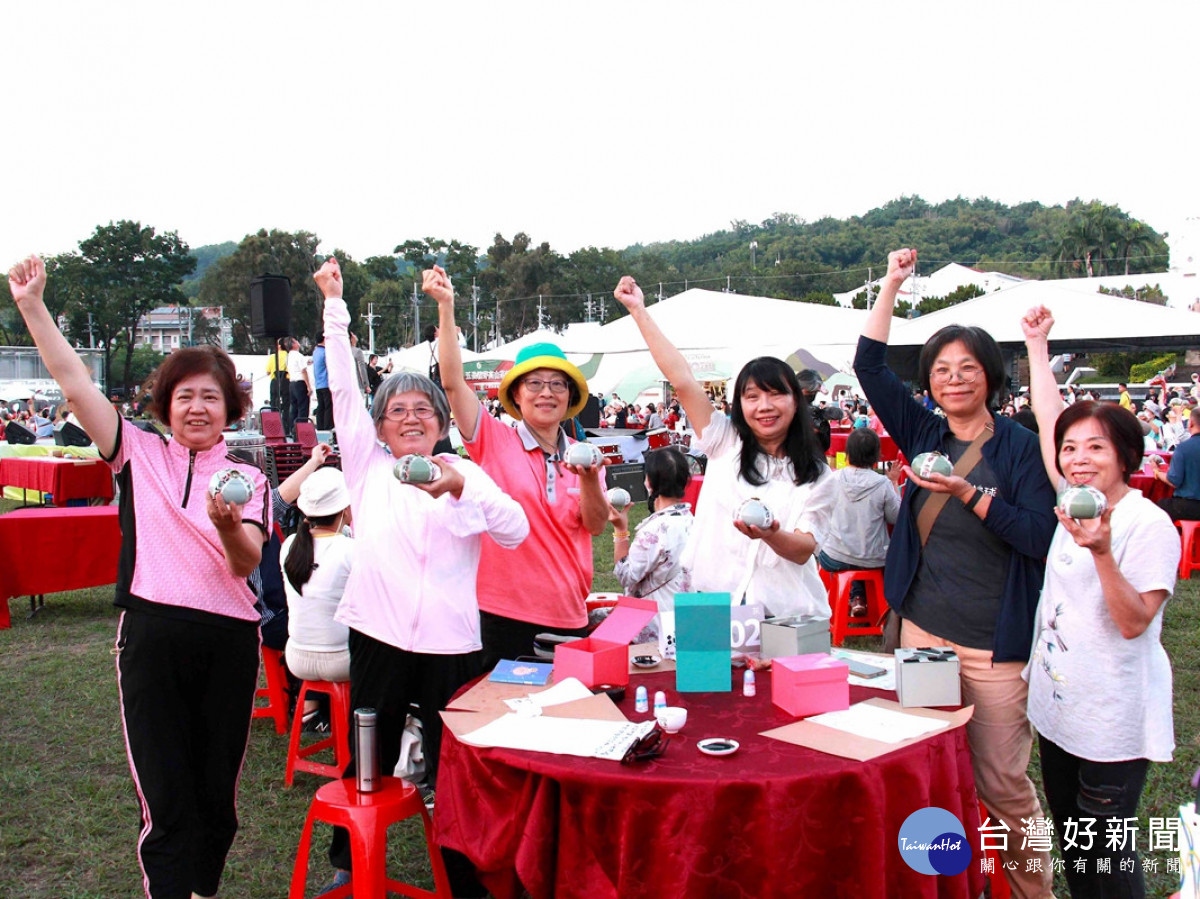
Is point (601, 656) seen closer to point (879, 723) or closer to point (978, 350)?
point (879, 723)

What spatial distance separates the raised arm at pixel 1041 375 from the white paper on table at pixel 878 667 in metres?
0.83

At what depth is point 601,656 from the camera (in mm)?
2521

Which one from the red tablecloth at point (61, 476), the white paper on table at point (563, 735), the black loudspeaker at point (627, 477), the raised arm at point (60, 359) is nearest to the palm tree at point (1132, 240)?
the black loudspeaker at point (627, 477)

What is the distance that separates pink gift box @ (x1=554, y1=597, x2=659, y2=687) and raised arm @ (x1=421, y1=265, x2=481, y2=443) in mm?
867

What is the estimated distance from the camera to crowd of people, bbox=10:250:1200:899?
2.24 meters

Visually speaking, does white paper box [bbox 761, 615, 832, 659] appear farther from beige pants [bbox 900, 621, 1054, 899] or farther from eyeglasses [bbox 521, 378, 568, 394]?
eyeglasses [bbox 521, 378, 568, 394]

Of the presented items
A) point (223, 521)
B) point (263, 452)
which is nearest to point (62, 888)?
point (223, 521)

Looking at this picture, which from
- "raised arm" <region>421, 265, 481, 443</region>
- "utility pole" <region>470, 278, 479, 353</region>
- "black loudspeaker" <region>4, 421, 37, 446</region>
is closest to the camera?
"raised arm" <region>421, 265, 481, 443</region>

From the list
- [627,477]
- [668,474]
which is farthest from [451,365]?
[627,477]

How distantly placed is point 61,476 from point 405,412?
934cm

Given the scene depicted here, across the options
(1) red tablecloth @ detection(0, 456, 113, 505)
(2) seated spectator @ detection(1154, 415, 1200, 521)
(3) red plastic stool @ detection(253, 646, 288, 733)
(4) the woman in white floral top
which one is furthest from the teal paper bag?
(1) red tablecloth @ detection(0, 456, 113, 505)

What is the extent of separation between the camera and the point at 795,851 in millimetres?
1840

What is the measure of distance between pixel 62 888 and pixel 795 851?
276 centimetres

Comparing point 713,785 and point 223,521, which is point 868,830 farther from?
point 223,521
